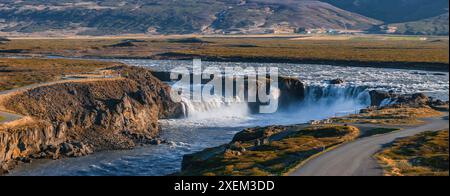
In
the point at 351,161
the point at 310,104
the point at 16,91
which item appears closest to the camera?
the point at 351,161

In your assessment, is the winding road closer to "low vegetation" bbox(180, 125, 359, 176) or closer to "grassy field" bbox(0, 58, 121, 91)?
"low vegetation" bbox(180, 125, 359, 176)

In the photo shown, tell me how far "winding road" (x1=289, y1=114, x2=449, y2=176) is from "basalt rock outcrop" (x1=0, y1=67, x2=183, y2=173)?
28.4 metres

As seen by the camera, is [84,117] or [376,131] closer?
[376,131]

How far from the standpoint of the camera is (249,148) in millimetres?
60938

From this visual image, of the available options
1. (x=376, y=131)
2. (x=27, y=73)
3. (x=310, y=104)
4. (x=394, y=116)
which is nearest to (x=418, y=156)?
(x=376, y=131)

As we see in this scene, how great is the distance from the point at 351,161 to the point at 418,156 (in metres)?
7.79

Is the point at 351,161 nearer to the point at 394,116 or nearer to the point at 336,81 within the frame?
the point at 394,116

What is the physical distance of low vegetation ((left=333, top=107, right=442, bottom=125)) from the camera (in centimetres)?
7312

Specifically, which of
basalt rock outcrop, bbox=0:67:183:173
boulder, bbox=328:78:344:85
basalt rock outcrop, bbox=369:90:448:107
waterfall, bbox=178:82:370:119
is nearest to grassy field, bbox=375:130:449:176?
basalt rock outcrop, bbox=369:90:448:107

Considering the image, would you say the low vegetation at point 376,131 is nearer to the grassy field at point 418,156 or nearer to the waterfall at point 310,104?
the grassy field at point 418,156

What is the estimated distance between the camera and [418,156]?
52156mm

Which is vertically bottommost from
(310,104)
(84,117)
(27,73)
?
(310,104)
